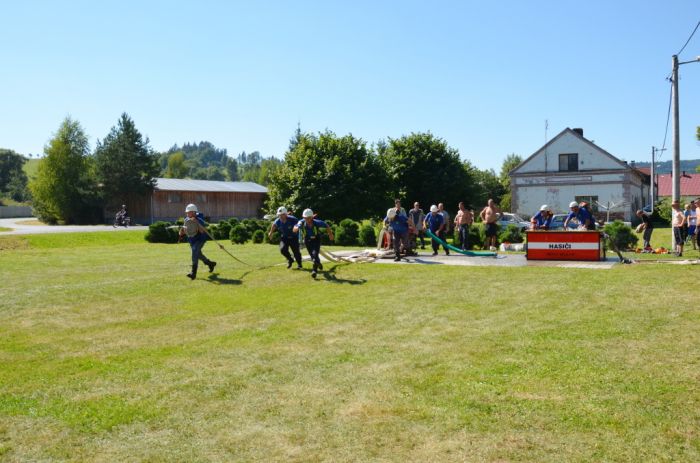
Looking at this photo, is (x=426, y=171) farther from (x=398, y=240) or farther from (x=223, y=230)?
(x=398, y=240)

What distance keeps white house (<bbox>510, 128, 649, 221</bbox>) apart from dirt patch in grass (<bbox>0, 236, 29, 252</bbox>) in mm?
38291

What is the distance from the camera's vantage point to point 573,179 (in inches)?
2018

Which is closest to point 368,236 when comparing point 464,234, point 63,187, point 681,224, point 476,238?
point 476,238

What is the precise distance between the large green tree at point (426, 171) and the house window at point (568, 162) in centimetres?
1191

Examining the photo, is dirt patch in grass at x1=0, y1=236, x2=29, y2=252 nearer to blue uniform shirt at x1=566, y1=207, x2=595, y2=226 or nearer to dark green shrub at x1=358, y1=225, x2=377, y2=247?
dark green shrub at x1=358, y1=225, x2=377, y2=247

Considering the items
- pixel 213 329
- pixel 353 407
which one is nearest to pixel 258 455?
pixel 353 407

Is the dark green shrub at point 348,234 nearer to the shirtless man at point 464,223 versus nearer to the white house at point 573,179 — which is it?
the shirtless man at point 464,223

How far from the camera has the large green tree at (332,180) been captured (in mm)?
35031

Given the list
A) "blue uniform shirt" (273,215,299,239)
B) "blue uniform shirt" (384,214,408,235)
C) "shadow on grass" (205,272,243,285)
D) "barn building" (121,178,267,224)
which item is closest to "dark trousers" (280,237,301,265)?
"blue uniform shirt" (273,215,299,239)

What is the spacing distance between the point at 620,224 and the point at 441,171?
21.3 meters

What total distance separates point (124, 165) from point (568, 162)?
40505mm

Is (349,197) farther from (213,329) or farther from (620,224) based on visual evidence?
(213,329)

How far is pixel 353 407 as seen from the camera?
6188 mm

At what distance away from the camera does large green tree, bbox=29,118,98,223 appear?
5844 cm
